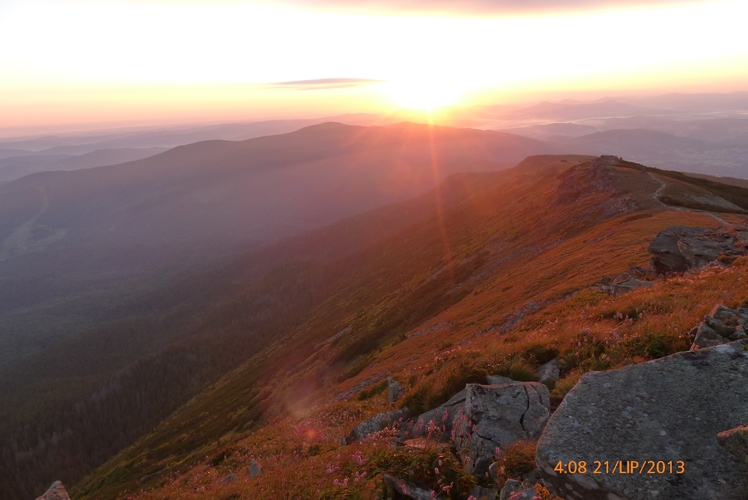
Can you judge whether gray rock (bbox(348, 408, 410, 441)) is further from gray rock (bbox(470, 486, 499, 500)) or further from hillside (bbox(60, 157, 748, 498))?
gray rock (bbox(470, 486, 499, 500))

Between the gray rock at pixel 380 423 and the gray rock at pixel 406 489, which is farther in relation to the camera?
the gray rock at pixel 380 423

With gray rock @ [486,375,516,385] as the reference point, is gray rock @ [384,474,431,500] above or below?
above

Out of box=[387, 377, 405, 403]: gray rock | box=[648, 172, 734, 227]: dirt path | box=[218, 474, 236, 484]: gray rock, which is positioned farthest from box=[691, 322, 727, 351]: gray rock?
box=[648, 172, 734, 227]: dirt path

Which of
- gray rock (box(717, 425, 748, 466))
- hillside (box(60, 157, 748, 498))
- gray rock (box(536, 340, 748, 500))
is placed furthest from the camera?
hillside (box(60, 157, 748, 498))

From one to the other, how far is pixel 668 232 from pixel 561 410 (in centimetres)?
2819

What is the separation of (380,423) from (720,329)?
39.2 feet

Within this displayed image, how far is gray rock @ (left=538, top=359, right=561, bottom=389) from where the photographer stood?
44.2 ft

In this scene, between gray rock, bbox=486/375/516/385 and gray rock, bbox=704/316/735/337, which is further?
gray rock, bbox=486/375/516/385

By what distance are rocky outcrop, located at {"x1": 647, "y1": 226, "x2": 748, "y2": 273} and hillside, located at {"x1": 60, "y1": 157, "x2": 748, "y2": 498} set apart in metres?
2.91

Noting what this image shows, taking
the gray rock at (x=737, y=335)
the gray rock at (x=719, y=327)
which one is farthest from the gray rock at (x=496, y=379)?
the gray rock at (x=737, y=335)

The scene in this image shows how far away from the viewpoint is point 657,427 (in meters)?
8.24

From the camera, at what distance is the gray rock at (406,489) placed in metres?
9.03

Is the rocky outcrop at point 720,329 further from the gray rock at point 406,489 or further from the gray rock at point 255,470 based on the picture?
the gray rock at point 255,470

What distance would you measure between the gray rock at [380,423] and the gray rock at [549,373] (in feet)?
17.8
